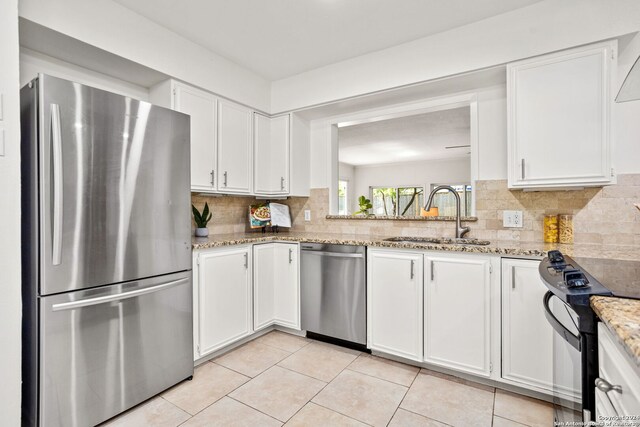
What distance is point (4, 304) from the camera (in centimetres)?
140

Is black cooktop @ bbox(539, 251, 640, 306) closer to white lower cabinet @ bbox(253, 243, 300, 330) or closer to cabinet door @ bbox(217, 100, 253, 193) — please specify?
white lower cabinet @ bbox(253, 243, 300, 330)

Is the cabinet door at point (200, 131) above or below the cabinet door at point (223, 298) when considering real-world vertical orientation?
above

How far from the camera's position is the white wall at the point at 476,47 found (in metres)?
1.92

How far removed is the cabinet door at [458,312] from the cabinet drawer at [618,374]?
116 cm

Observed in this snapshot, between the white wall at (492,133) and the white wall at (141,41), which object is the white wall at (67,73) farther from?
the white wall at (492,133)

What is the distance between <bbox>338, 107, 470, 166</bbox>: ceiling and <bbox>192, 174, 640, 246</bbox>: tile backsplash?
1870 mm

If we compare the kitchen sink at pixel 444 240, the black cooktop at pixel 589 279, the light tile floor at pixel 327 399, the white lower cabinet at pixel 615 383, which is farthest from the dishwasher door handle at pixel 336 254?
the white lower cabinet at pixel 615 383

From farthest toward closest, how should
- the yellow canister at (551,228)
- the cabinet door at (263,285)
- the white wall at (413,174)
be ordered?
the white wall at (413,174)
the cabinet door at (263,285)
the yellow canister at (551,228)

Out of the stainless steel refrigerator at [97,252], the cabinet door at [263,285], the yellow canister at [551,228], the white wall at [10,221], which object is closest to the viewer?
the white wall at [10,221]

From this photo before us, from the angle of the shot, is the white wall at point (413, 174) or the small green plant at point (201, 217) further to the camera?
the white wall at point (413, 174)

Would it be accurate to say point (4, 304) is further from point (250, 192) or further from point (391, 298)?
point (391, 298)

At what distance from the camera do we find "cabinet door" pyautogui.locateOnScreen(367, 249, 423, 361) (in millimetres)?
2262

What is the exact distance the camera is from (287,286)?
113 inches

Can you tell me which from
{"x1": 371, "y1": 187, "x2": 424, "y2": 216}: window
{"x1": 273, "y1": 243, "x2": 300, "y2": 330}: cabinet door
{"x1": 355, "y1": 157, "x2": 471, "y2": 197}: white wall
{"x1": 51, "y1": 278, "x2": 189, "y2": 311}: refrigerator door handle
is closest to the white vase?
{"x1": 273, "y1": 243, "x2": 300, "y2": 330}: cabinet door
